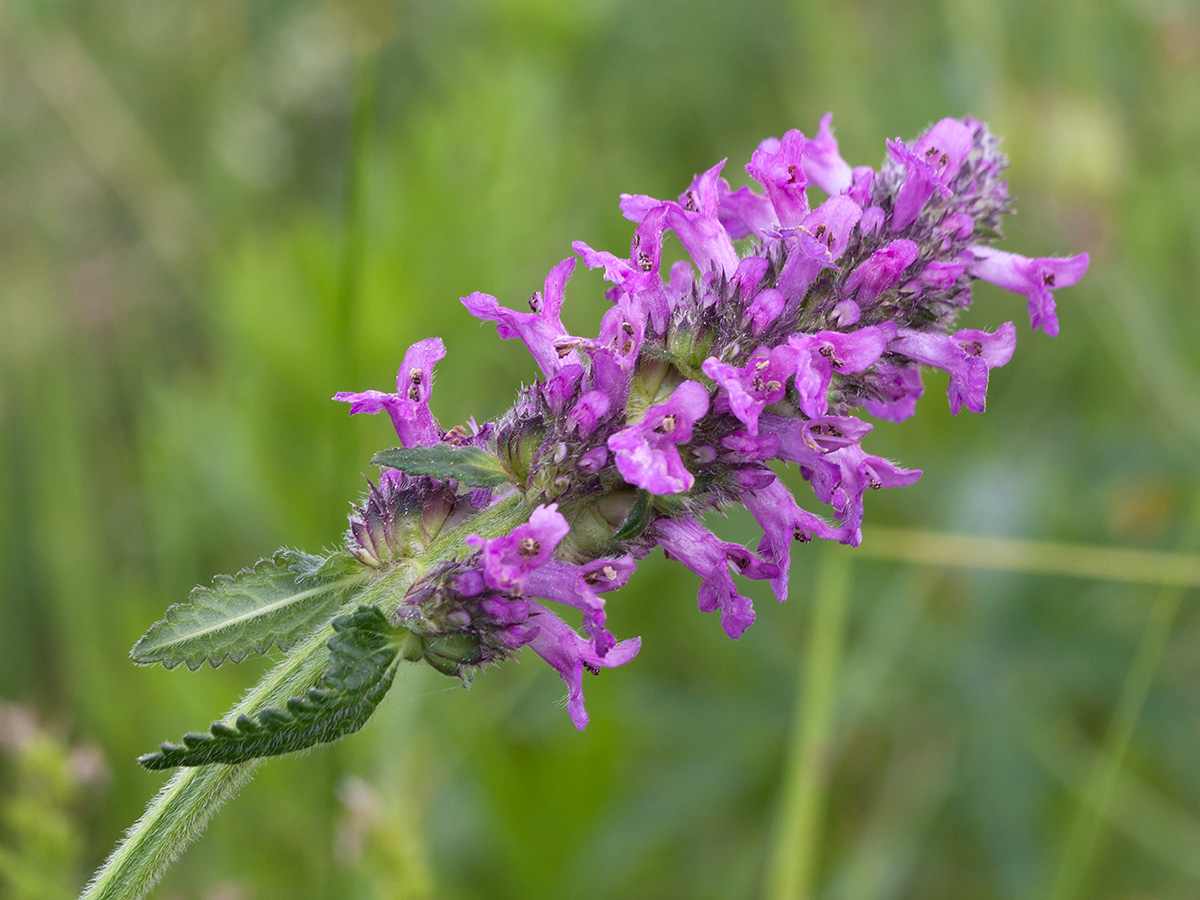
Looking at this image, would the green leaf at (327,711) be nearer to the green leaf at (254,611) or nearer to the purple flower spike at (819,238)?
the green leaf at (254,611)

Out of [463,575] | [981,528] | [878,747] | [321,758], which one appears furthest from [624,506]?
[878,747]

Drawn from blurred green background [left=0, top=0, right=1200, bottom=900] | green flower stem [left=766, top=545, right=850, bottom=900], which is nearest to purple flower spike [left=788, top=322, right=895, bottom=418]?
blurred green background [left=0, top=0, right=1200, bottom=900]

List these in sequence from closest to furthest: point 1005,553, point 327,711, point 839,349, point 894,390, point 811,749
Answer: point 327,711 < point 839,349 < point 894,390 < point 811,749 < point 1005,553

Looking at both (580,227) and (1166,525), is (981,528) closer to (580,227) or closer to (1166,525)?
(1166,525)

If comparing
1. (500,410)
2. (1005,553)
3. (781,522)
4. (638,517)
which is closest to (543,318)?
(638,517)

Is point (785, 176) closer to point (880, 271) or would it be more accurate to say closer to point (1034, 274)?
point (880, 271)

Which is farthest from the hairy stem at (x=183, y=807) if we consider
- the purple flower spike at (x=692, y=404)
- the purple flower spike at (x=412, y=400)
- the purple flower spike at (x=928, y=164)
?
the purple flower spike at (x=928, y=164)

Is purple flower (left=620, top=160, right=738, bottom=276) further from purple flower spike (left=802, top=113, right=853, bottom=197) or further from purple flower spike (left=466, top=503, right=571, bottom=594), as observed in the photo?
purple flower spike (left=466, top=503, right=571, bottom=594)
